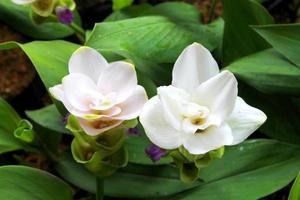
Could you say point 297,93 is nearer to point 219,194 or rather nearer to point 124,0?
point 219,194

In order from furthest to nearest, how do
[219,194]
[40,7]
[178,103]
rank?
1. [40,7]
2. [219,194]
3. [178,103]


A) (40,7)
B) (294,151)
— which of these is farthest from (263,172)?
(40,7)

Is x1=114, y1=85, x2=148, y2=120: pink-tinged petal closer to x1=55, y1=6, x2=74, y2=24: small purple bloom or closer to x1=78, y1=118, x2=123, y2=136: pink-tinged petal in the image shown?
x1=78, y1=118, x2=123, y2=136: pink-tinged petal

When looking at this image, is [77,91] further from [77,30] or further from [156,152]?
[77,30]

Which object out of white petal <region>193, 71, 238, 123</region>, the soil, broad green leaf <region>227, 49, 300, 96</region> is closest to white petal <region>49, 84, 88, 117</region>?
white petal <region>193, 71, 238, 123</region>

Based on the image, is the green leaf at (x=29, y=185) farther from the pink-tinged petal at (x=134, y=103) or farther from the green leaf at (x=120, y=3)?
the green leaf at (x=120, y=3)

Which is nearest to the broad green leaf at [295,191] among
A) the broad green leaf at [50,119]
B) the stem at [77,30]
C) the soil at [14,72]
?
the broad green leaf at [50,119]

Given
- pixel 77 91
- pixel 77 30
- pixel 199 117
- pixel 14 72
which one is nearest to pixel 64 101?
pixel 77 91
